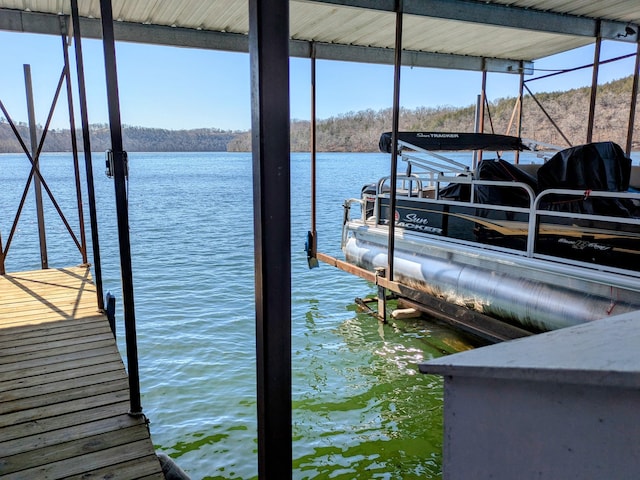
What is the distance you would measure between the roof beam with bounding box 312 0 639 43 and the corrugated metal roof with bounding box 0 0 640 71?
12 mm

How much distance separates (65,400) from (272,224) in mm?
2474

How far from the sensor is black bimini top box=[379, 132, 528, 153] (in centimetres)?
664

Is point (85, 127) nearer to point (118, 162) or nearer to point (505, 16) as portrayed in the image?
point (118, 162)

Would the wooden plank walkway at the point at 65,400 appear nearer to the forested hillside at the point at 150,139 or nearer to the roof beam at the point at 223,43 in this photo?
the roof beam at the point at 223,43

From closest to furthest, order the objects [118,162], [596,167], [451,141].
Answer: [118,162], [596,167], [451,141]

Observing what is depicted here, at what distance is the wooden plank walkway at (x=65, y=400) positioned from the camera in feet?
7.81

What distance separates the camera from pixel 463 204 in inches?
232

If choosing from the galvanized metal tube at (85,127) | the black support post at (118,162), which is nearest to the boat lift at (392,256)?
the galvanized metal tube at (85,127)

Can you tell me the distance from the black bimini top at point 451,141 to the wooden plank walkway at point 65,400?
173 inches

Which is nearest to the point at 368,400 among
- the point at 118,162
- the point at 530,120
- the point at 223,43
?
the point at 118,162

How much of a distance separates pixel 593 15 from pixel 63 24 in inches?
289

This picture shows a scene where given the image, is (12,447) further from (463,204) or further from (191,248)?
(191,248)

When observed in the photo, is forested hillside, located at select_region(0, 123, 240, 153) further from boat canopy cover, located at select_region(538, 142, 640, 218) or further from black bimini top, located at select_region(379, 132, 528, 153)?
boat canopy cover, located at select_region(538, 142, 640, 218)

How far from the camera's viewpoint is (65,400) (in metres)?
3.00
